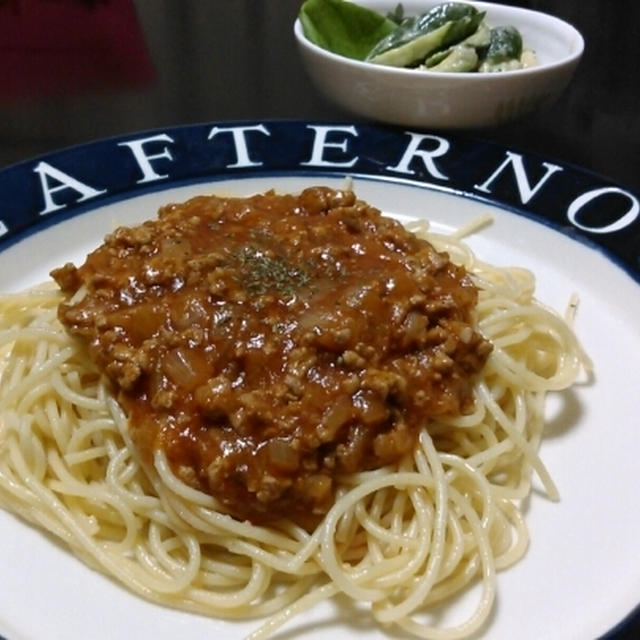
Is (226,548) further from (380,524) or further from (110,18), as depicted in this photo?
(110,18)

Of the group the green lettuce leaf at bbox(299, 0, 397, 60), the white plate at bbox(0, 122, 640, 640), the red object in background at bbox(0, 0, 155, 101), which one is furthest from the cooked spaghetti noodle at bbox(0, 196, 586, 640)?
the red object in background at bbox(0, 0, 155, 101)

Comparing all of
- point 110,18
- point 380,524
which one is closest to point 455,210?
point 380,524

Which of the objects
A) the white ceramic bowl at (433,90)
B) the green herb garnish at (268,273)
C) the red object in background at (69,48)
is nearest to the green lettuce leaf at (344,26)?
the white ceramic bowl at (433,90)

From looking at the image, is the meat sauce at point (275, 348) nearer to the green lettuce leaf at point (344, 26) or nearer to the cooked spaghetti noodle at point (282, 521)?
the cooked spaghetti noodle at point (282, 521)

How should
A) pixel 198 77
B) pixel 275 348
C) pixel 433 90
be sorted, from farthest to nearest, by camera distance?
pixel 198 77 < pixel 433 90 < pixel 275 348

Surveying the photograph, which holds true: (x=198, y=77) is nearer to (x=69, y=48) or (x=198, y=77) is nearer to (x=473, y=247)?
(x=69, y=48)

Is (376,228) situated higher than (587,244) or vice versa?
(376,228)

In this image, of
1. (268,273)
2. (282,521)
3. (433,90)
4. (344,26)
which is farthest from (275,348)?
(344,26)
